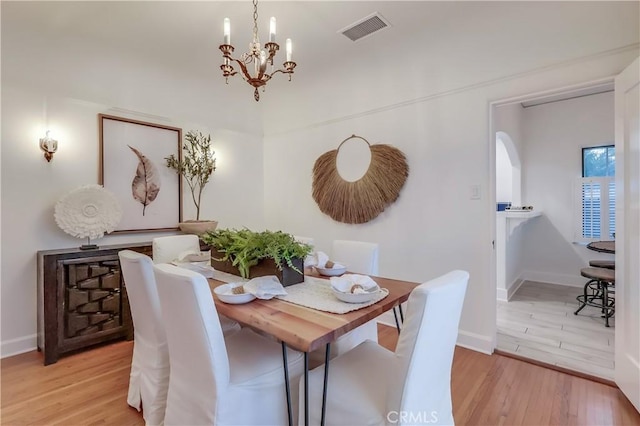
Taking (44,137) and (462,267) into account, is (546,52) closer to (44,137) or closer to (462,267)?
(462,267)

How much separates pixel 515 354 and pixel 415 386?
1.90m

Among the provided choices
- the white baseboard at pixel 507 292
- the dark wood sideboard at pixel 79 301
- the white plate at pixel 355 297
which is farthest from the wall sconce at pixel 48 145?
the white baseboard at pixel 507 292

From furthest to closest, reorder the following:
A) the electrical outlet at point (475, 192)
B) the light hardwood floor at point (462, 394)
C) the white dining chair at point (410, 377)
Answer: the electrical outlet at point (475, 192)
the light hardwood floor at point (462, 394)
the white dining chair at point (410, 377)

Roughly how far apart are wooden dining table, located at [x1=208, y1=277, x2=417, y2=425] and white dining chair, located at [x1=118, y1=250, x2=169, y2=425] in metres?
0.40

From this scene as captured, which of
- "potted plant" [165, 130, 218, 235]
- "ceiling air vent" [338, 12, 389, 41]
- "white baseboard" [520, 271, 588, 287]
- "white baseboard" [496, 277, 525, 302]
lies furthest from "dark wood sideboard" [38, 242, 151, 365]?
"white baseboard" [520, 271, 588, 287]

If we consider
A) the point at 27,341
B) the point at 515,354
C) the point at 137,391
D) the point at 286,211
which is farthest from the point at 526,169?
the point at 27,341

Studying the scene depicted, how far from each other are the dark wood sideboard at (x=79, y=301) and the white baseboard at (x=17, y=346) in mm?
89

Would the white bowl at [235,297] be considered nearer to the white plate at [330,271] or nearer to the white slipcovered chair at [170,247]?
the white plate at [330,271]

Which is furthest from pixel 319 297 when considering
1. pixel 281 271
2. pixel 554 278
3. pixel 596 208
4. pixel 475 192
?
pixel 596 208

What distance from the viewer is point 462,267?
2754 millimetres

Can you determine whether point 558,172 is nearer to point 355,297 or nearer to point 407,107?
point 407,107

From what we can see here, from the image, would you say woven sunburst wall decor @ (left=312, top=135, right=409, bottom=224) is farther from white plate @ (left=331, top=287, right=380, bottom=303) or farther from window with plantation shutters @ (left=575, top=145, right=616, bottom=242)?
window with plantation shutters @ (left=575, top=145, right=616, bottom=242)

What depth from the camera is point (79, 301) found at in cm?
258

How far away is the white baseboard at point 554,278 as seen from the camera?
4.61 metres
